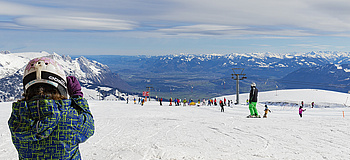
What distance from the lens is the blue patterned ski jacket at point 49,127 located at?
2590 mm

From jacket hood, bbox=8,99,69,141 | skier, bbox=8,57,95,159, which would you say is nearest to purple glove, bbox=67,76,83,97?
skier, bbox=8,57,95,159

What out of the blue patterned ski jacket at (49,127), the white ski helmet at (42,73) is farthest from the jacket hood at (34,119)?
the white ski helmet at (42,73)

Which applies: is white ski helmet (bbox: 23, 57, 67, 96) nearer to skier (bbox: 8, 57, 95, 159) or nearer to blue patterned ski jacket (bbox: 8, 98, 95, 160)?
skier (bbox: 8, 57, 95, 159)

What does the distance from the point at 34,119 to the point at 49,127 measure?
0.53 feet

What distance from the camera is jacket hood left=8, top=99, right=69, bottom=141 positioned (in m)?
2.58

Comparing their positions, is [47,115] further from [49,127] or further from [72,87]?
[72,87]

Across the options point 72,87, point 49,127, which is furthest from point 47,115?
point 72,87

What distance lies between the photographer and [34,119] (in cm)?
261

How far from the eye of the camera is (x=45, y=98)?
2670 millimetres

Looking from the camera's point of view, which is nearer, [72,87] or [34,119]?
[34,119]

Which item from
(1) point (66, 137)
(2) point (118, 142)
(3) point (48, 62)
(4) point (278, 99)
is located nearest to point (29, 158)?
(1) point (66, 137)

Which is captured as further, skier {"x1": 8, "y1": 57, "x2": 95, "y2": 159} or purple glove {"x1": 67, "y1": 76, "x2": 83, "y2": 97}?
purple glove {"x1": 67, "y1": 76, "x2": 83, "y2": 97}

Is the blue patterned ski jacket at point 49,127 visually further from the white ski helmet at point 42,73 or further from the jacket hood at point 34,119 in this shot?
the white ski helmet at point 42,73

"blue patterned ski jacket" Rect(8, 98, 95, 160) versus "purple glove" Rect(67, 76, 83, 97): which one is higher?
"purple glove" Rect(67, 76, 83, 97)
